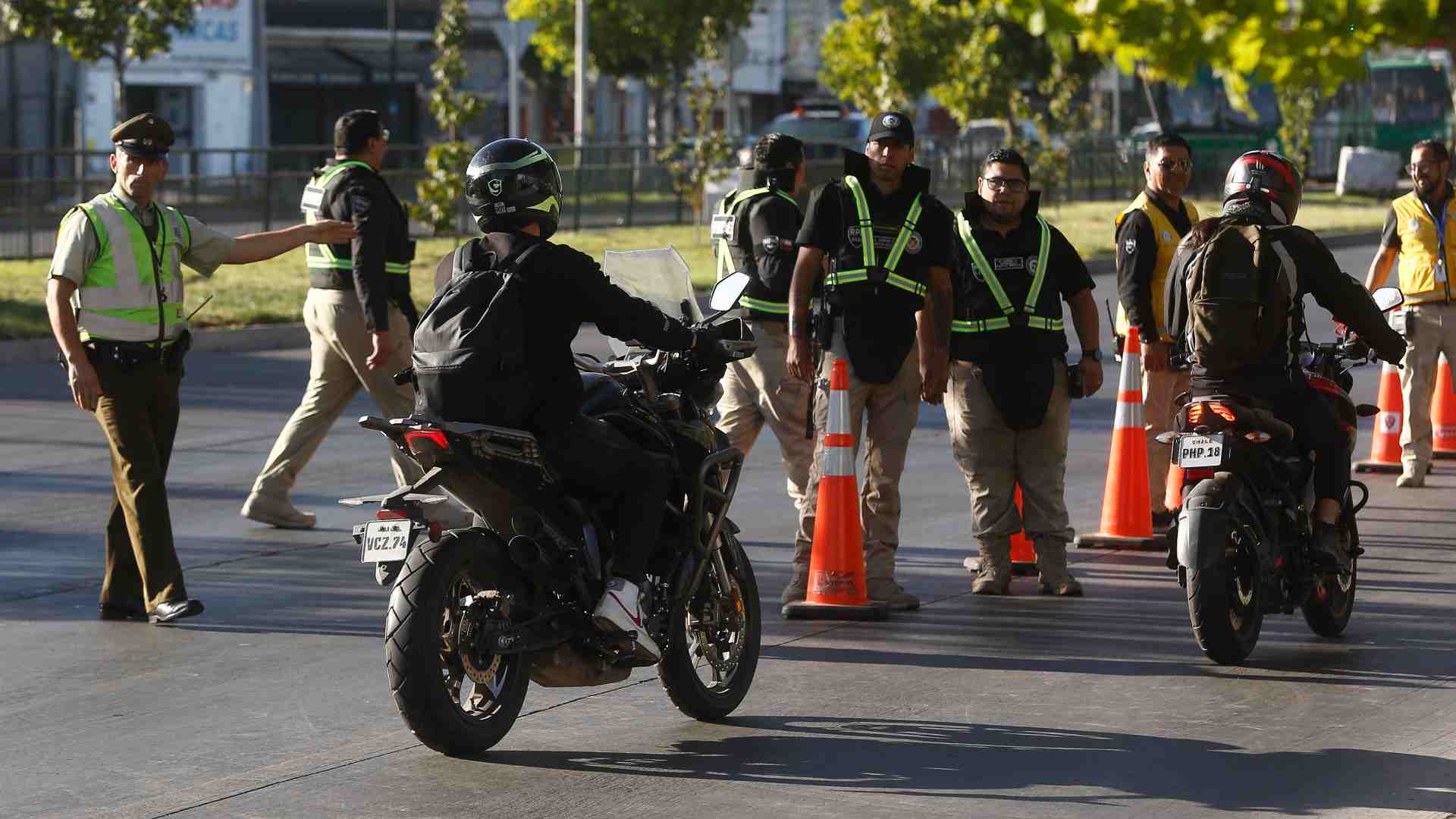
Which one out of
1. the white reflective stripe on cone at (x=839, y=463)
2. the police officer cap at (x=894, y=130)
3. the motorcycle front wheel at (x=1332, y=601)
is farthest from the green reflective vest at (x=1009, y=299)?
the motorcycle front wheel at (x=1332, y=601)

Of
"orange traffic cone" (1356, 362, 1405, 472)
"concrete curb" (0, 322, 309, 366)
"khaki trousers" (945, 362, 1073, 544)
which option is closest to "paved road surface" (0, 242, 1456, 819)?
"khaki trousers" (945, 362, 1073, 544)

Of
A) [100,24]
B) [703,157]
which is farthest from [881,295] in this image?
[100,24]

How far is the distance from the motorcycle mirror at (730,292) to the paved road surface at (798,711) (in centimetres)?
130

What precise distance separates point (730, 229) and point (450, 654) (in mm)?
4125

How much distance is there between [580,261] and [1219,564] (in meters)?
2.52

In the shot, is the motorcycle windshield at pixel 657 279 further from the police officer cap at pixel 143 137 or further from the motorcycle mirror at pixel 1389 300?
the motorcycle mirror at pixel 1389 300

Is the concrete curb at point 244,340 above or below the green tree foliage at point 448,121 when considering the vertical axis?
below

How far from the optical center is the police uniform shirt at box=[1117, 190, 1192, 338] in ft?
32.6

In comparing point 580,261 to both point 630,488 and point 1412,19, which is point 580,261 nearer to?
point 630,488

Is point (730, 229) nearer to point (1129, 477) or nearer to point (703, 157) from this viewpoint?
point (1129, 477)

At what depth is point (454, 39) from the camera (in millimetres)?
26797

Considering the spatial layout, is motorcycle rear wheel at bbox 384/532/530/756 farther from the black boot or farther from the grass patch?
the grass patch

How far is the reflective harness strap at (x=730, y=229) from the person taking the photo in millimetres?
9836

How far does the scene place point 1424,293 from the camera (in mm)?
12156
